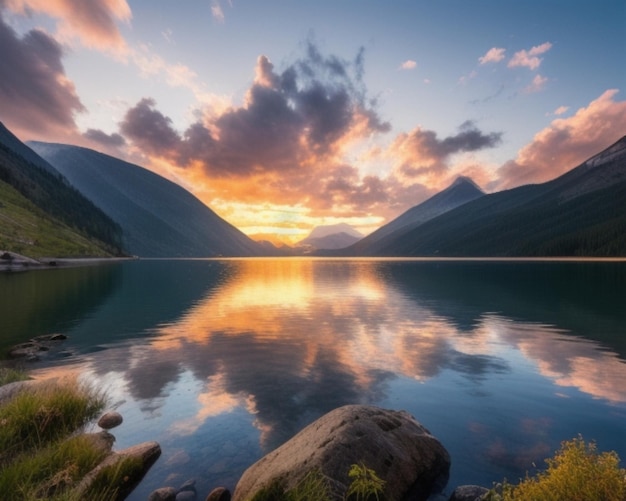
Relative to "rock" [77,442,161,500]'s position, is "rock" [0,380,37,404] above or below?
above

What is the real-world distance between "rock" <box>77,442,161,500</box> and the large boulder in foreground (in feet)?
12.7

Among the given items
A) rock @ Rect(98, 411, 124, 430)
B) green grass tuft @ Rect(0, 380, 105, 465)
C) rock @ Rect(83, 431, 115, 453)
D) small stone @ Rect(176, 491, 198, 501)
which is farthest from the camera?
rock @ Rect(98, 411, 124, 430)

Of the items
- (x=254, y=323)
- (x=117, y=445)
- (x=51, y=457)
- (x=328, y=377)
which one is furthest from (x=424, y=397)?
(x=254, y=323)

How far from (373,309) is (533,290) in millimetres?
45368

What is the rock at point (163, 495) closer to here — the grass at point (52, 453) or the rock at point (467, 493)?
the grass at point (52, 453)

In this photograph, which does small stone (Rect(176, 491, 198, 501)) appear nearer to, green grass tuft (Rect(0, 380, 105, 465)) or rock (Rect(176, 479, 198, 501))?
rock (Rect(176, 479, 198, 501))

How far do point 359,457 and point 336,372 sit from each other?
15.8 m

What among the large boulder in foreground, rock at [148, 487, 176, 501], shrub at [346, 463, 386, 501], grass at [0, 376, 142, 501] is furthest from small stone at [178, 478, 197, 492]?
shrub at [346, 463, 386, 501]

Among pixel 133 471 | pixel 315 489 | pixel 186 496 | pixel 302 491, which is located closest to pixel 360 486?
pixel 315 489

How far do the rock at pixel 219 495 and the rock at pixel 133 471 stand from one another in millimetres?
2703

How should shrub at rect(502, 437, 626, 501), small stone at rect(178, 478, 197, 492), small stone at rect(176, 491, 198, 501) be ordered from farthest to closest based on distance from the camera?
small stone at rect(178, 478, 197, 492)
small stone at rect(176, 491, 198, 501)
shrub at rect(502, 437, 626, 501)

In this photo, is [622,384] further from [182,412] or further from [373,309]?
[373,309]

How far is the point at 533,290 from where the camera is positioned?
81188mm

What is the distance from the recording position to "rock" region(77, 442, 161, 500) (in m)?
11.3
